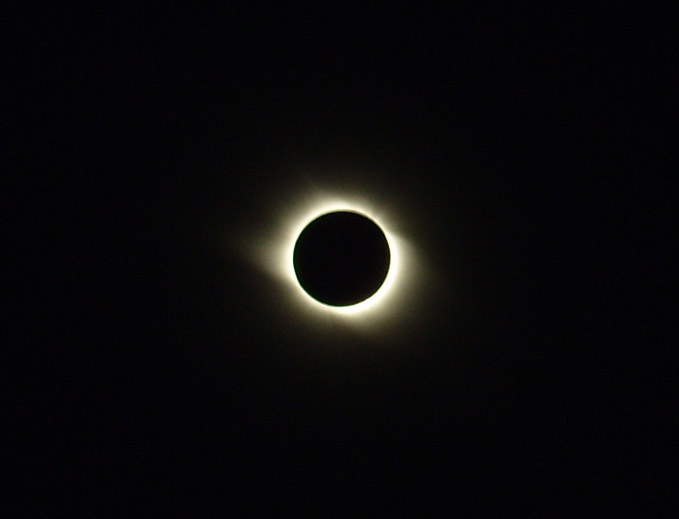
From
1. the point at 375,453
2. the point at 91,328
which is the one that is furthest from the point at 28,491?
the point at 375,453

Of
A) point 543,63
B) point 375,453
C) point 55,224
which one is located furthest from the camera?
point 375,453

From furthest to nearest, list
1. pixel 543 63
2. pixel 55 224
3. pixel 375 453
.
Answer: pixel 375 453, pixel 55 224, pixel 543 63

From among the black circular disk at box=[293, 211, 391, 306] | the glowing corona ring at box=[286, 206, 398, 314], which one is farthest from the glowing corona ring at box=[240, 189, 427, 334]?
the black circular disk at box=[293, 211, 391, 306]

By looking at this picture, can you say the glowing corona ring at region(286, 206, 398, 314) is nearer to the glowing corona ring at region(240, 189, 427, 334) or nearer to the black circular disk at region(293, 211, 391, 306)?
→ the glowing corona ring at region(240, 189, 427, 334)

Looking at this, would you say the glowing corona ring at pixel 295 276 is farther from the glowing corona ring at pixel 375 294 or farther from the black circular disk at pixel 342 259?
the black circular disk at pixel 342 259

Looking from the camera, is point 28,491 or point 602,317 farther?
point 28,491

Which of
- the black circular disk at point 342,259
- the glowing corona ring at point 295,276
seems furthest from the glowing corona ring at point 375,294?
the black circular disk at point 342,259

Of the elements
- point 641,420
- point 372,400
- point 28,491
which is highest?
point 641,420

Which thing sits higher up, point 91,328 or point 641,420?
point 641,420

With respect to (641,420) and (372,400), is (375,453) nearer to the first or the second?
(372,400)

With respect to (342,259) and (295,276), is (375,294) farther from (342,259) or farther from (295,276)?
(295,276)
